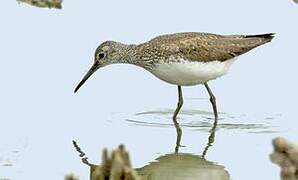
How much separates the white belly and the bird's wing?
0.11 metres

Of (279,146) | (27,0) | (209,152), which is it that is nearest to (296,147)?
(279,146)

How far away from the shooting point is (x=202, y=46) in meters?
13.6

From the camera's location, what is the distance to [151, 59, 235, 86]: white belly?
13.2 metres

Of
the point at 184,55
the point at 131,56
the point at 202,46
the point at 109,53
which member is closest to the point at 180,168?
the point at 184,55

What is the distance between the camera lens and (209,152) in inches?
478

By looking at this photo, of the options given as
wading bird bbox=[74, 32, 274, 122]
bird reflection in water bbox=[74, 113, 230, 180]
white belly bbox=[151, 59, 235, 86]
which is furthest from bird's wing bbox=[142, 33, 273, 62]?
bird reflection in water bbox=[74, 113, 230, 180]

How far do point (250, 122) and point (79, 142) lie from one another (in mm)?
2424

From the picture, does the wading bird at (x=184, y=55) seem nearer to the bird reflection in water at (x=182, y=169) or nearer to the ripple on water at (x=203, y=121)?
the ripple on water at (x=203, y=121)

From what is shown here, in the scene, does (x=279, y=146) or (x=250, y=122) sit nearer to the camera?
(x=279, y=146)

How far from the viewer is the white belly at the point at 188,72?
519 inches

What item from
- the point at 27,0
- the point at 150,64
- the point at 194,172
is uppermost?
the point at 27,0

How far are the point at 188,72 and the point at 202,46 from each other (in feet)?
1.92

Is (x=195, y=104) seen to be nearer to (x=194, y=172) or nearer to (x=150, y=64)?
(x=150, y=64)

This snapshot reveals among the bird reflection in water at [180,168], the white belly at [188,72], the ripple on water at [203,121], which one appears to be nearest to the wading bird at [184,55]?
the white belly at [188,72]
